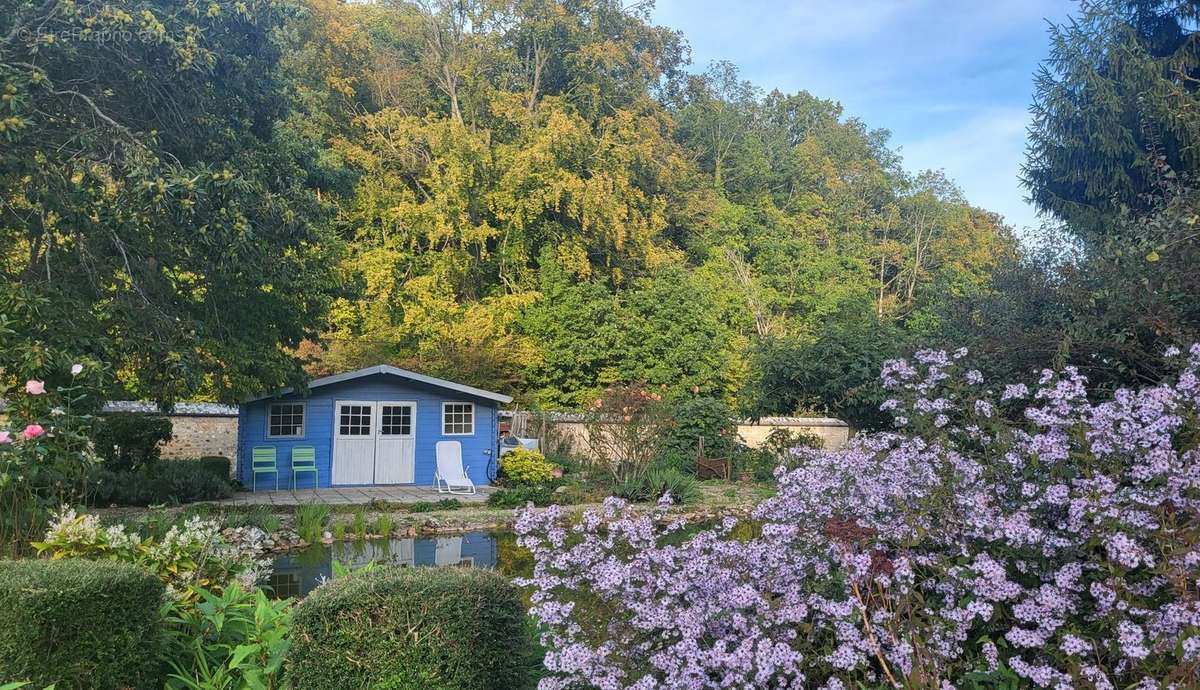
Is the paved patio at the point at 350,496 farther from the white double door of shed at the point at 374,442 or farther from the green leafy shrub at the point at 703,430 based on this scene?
the green leafy shrub at the point at 703,430

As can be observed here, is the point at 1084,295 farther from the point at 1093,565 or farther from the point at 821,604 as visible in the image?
the point at 821,604

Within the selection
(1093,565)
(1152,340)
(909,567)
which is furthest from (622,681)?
(1152,340)

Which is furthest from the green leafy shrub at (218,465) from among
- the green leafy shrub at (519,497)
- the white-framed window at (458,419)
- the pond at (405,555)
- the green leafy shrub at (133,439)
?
the pond at (405,555)

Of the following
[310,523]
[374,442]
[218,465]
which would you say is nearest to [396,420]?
[374,442]

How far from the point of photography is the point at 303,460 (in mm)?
15664

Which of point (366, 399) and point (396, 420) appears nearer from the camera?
point (366, 399)

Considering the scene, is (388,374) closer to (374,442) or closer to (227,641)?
(374,442)

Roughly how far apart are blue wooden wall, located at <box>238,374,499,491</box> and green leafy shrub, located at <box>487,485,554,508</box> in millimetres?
2438

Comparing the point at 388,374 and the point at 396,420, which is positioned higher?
the point at 388,374

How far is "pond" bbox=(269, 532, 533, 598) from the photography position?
8453mm

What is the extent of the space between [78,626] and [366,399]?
13.3m

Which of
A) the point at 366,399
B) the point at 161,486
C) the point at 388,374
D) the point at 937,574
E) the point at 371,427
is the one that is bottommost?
the point at 161,486

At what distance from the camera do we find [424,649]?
327 centimetres

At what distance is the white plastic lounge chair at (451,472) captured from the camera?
51.3 feet
